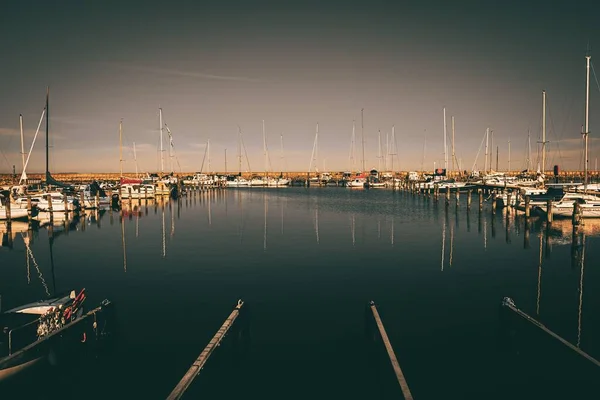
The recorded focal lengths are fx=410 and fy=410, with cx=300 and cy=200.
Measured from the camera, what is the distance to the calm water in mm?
10062

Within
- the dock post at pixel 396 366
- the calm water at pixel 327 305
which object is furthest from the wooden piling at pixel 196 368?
the dock post at pixel 396 366

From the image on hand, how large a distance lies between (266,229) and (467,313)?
76.1 feet

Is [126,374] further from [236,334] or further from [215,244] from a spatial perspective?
[215,244]

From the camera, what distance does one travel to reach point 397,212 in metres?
49.6

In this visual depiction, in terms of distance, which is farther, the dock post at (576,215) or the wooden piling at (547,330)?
the dock post at (576,215)

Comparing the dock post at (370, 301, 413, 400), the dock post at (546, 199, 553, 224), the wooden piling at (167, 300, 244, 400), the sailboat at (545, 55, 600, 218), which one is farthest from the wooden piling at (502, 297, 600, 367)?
the sailboat at (545, 55, 600, 218)

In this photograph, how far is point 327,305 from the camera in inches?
608

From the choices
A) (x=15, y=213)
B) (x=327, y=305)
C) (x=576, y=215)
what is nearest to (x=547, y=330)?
(x=327, y=305)

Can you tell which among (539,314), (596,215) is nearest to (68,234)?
(539,314)

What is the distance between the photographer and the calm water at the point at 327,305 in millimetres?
10062

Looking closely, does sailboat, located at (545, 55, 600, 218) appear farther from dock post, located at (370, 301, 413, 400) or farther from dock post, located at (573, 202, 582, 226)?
dock post, located at (370, 301, 413, 400)

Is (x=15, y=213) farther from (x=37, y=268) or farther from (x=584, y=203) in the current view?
(x=584, y=203)

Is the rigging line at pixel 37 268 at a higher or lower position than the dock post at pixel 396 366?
lower

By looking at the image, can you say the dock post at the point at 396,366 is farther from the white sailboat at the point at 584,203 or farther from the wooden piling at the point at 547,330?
the white sailboat at the point at 584,203
